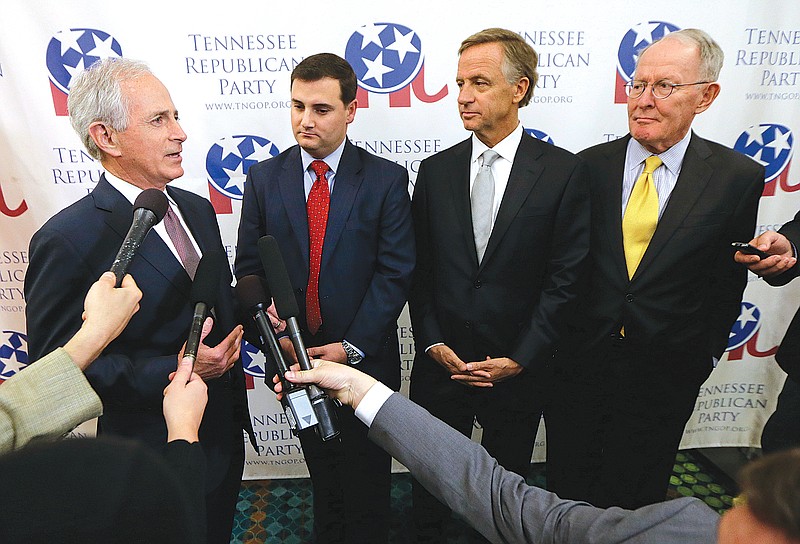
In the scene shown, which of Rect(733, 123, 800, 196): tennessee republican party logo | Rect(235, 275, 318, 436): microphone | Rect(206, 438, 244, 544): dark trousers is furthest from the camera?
Rect(733, 123, 800, 196): tennessee republican party logo

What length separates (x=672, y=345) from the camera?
6.81 ft

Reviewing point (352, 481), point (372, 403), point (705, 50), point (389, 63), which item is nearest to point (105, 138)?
point (372, 403)

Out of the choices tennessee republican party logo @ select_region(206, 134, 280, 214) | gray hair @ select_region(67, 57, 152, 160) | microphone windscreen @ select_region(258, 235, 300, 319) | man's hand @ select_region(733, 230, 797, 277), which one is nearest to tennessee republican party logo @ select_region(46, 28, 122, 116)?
tennessee republican party logo @ select_region(206, 134, 280, 214)

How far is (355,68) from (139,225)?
4.87ft

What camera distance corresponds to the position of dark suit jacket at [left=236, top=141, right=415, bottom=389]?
2.05 m

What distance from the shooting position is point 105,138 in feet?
5.26

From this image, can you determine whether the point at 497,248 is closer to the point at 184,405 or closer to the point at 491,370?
the point at 491,370

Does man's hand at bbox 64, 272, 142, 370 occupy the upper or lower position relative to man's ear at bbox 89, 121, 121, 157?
lower

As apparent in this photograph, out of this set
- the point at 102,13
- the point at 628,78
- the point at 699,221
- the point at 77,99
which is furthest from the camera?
the point at 628,78

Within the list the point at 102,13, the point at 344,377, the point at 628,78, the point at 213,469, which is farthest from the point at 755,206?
the point at 102,13

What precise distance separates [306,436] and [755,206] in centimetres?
192

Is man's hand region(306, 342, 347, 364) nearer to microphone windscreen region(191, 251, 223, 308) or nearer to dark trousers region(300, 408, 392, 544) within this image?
dark trousers region(300, 408, 392, 544)

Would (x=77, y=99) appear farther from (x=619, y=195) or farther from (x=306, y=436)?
(x=619, y=195)

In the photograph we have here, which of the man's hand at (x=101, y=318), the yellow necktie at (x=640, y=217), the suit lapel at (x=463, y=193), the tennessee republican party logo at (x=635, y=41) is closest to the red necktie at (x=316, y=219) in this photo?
the suit lapel at (x=463, y=193)
